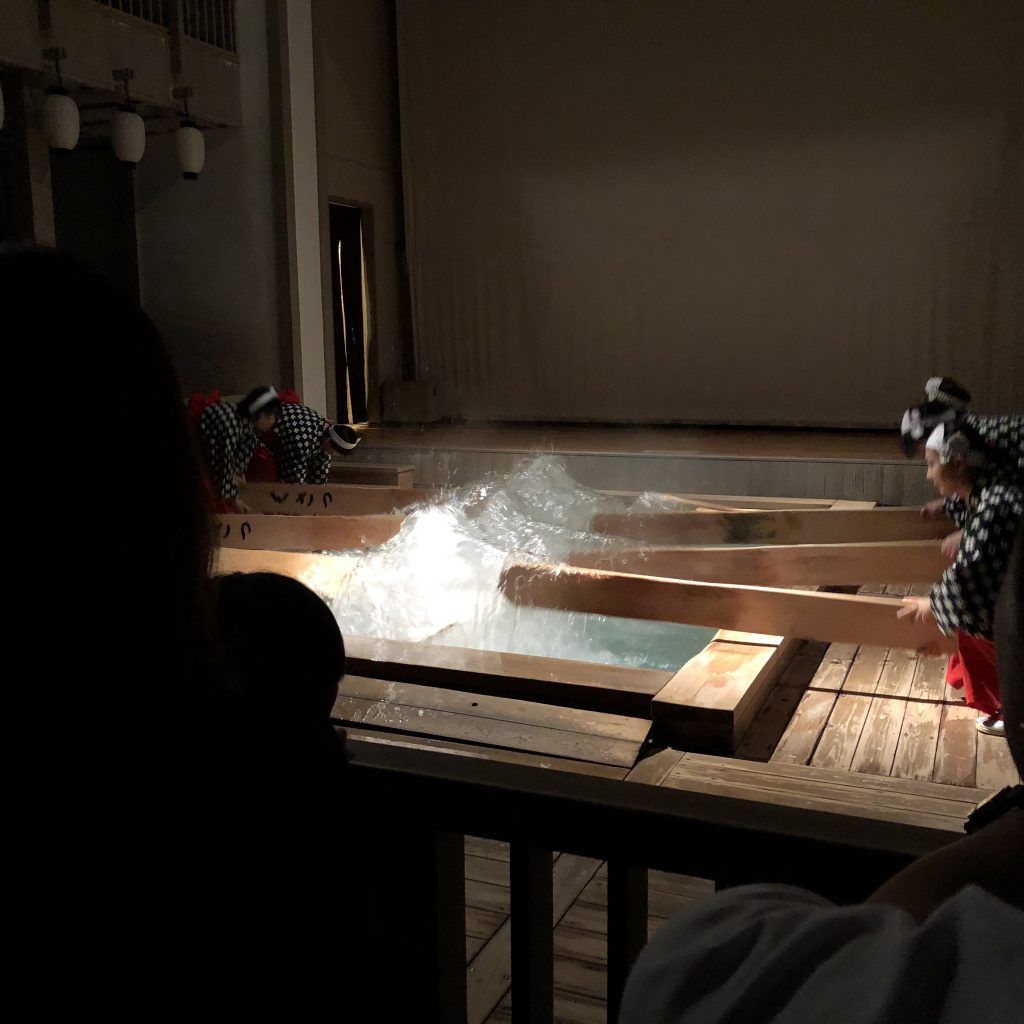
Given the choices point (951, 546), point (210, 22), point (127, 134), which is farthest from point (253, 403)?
point (951, 546)

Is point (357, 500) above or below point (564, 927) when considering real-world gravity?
above

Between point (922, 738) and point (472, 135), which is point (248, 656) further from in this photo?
point (472, 135)

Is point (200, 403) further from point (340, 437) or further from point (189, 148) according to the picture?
point (189, 148)

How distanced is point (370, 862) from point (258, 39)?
24.2ft

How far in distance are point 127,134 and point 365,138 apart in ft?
11.0

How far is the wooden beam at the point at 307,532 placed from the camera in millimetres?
4242

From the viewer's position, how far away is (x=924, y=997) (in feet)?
1.56

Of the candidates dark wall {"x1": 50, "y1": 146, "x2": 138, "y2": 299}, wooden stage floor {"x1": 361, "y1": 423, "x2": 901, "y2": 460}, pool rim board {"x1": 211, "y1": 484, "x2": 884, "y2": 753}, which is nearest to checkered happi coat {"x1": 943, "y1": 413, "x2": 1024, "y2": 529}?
pool rim board {"x1": 211, "y1": 484, "x2": 884, "y2": 753}

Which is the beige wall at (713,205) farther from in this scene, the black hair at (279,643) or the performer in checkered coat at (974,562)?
the black hair at (279,643)

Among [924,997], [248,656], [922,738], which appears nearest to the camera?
[924,997]

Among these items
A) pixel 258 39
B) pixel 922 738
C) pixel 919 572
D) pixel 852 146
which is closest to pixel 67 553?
pixel 922 738

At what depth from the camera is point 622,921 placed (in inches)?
34.4

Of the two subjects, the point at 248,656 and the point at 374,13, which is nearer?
the point at 248,656

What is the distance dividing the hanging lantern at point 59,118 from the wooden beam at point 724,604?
3730mm
